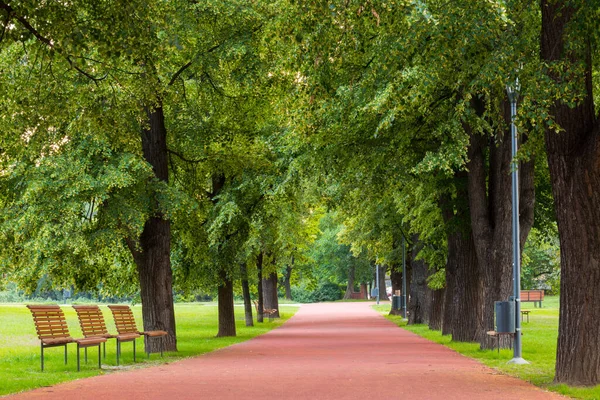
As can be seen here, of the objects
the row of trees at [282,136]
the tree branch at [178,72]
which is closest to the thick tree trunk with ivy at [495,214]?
the row of trees at [282,136]

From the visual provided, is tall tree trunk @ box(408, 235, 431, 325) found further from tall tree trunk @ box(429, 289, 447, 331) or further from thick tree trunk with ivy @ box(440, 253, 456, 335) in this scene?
thick tree trunk with ivy @ box(440, 253, 456, 335)

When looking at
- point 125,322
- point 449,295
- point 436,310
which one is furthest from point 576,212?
point 436,310

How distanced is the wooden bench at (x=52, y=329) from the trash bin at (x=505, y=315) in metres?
7.42

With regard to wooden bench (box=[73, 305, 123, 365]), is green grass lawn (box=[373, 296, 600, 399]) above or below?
below

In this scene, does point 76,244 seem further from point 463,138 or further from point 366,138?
point 463,138

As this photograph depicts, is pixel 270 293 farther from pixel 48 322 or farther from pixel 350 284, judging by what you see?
pixel 350 284

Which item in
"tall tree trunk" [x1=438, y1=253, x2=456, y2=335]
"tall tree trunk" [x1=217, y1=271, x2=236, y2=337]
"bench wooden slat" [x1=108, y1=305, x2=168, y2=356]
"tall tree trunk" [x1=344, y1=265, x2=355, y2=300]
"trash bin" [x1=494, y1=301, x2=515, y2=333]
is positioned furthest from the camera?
"tall tree trunk" [x1=344, y1=265, x2=355, y2=300]

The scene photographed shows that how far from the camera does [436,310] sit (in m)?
34.5

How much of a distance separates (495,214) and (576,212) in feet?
25.8

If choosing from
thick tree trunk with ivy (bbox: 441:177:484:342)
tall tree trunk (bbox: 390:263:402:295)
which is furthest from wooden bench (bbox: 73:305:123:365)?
tall tree trunk (bbox: 390:263:402:295)

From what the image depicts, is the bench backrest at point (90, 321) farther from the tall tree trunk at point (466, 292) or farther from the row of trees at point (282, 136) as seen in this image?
the tall tree trunk at point (466, 292)

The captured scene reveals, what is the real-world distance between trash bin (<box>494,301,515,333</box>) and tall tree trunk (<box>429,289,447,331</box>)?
51.8ft

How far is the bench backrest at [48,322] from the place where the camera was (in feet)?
51.9

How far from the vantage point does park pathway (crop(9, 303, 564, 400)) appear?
12430 mm
